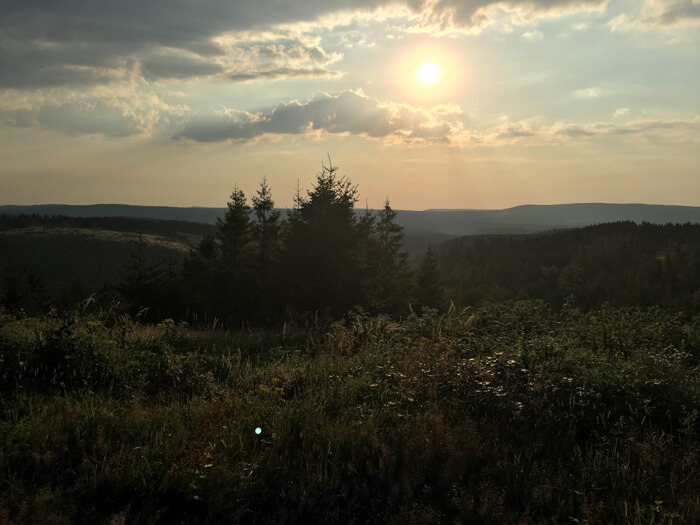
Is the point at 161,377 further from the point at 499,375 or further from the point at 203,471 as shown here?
the point at 499,375

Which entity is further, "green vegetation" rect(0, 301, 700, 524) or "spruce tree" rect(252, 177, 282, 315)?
"spruce tree" rect(252, 177, 282, 315)

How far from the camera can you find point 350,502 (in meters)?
3.21

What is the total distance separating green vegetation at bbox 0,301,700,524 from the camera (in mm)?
3197

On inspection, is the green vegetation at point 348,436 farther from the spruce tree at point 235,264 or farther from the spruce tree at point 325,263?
the spruce tree at point 235,264

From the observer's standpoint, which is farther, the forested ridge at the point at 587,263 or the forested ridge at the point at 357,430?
the forested ridge at the point at 587,263

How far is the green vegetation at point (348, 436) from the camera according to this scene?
3197 millimetres

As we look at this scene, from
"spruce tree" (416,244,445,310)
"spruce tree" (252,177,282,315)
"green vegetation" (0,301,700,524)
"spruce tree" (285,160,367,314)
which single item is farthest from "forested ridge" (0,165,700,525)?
"spruce tree" (416,244,445,310)

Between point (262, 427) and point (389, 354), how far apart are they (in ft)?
8.21

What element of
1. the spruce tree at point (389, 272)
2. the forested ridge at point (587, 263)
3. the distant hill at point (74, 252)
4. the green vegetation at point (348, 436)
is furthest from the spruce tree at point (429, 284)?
the distant hill at point (74, 252)

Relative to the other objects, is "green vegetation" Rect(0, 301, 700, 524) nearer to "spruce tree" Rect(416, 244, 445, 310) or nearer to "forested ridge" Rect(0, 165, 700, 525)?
"forested ridge" Rect(0, 165, 700, 525)

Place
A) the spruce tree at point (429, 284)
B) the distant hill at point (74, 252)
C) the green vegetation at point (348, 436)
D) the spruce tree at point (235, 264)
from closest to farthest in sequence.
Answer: the green vegetation at point (348, 436)
the spruce tree at point (235, 264)
the spruce tree at point (429, 284)
the distant hill at point (74, 252)

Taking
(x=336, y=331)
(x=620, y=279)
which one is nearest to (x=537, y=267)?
(x=620, y=279)

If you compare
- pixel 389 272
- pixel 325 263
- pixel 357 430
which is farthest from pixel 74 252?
pixel 357 430

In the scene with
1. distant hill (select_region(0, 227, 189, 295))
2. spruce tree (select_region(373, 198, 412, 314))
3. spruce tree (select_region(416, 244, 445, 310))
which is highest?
spruce tree (select_region(373, 198, 412, 314))
